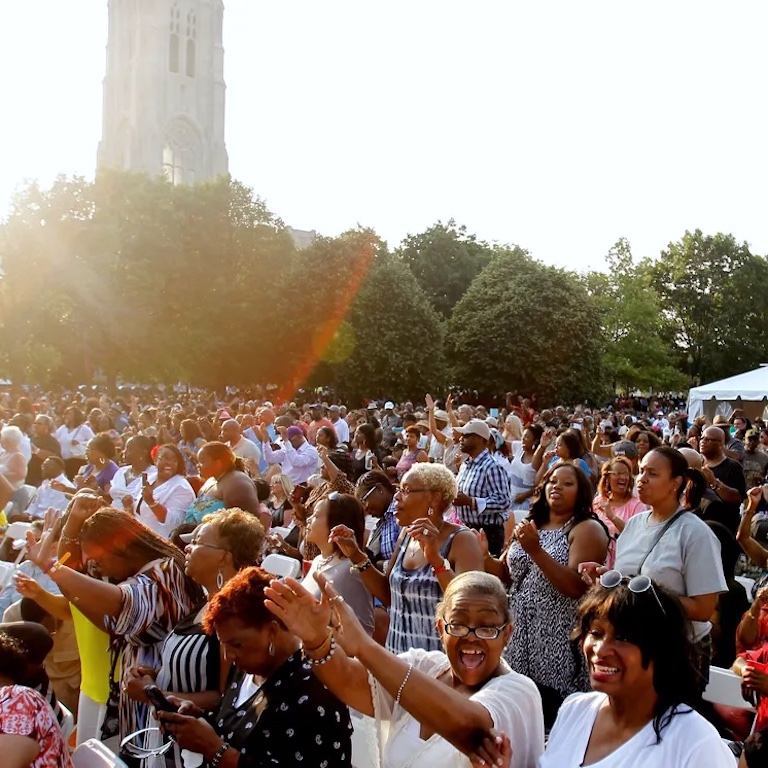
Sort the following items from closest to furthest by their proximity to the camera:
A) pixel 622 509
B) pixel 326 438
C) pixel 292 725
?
pixel 292 725 < pixel 622 509 < pixel 326 438

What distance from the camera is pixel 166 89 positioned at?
67.4 meters

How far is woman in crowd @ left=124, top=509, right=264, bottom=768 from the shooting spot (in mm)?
3283

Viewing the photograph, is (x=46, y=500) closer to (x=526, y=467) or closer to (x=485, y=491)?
(x=485, y=491)

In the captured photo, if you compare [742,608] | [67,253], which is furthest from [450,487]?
[67,253]

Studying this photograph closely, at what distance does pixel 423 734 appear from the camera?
2.43 metres

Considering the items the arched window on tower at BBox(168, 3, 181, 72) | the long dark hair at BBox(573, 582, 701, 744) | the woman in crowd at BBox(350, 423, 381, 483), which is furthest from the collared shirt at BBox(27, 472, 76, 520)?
the arched window on tower at BBox(168, 3, 181, 72)

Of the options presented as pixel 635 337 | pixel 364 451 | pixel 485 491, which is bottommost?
pixel 485 491

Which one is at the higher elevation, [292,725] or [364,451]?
[364,451]

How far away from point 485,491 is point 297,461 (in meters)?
3.80

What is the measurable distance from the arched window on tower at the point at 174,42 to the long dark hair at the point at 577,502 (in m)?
71.1

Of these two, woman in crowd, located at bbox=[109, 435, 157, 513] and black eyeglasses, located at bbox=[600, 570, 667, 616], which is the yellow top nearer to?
black eyeglasses, located at bbox=[600, 570, 667, 616]

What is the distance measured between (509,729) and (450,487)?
77.6 inches

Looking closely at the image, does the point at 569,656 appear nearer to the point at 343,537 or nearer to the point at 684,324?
the point at 343,537


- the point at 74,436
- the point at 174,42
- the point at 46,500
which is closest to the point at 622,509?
the point at 46,500
